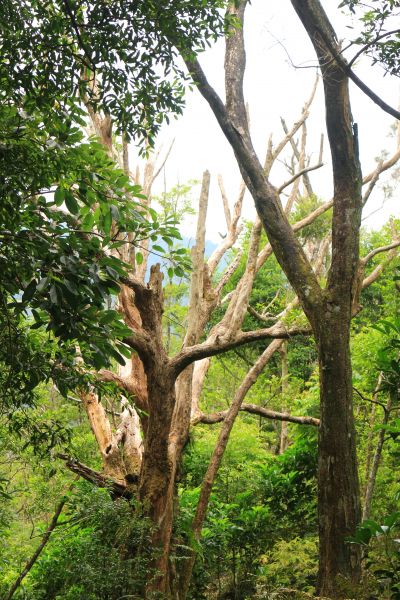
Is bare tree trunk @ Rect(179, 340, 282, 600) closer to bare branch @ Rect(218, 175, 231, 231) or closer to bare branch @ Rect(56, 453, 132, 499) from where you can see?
bare branch @ Rect(56, 453, 132, 499)

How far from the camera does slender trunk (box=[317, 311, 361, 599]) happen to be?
4387 millimetres

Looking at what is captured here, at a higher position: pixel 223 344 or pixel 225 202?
pixel 225 202

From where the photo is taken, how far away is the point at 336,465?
4598 millimetres

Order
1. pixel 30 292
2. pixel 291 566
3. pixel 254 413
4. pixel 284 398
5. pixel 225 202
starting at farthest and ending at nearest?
pixel 284 398 → pixel 225 202 → pixel 254 413 → pixel 291 566 → pixel 30 292

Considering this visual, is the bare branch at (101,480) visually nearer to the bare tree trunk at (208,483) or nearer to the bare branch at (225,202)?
the bare tree trunk at (208,483)

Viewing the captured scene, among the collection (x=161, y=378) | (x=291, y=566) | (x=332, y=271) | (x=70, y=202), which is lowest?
(x=291, y=566)

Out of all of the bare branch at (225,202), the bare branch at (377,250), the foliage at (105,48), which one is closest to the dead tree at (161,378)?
the bare branch at (377,250)

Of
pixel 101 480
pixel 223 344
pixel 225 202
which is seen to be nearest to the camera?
pixel 223 344

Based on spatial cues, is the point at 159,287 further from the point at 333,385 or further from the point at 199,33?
the point at 199,33

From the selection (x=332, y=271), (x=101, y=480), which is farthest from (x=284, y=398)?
(x=332, y=271)

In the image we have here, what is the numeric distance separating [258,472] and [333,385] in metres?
3.52

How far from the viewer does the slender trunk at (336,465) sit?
4.39m

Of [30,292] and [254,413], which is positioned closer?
[30,292]

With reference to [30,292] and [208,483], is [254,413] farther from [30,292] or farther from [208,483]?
[30,292]
